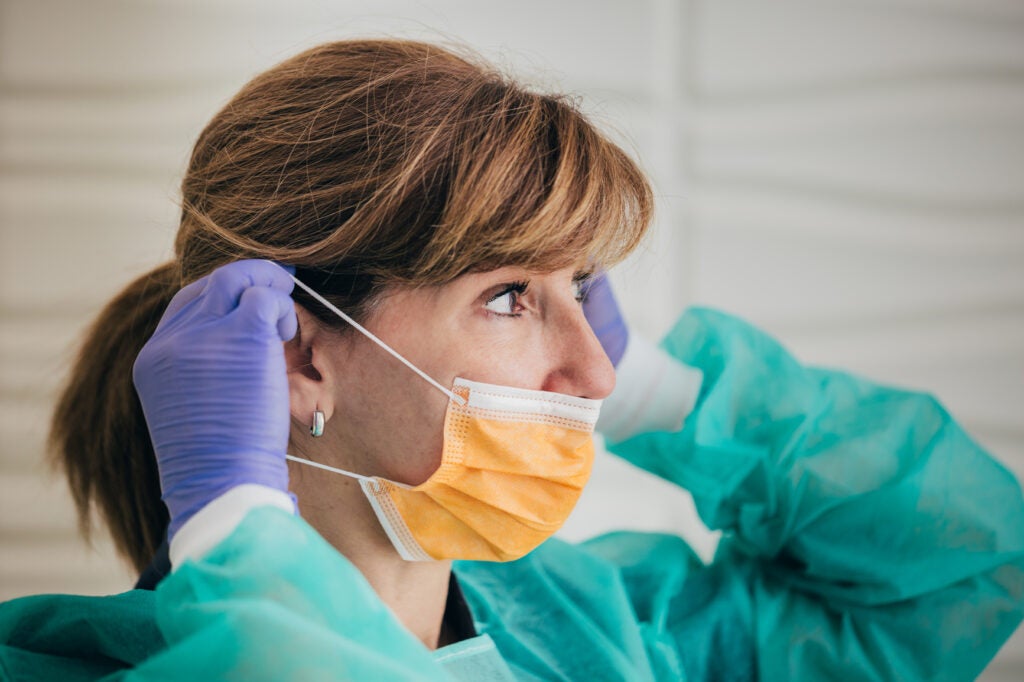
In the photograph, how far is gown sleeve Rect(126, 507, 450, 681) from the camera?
2.44 feet

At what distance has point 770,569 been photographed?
1.40 m

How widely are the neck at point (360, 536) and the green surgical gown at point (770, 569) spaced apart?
3.3 inches

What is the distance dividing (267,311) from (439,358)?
0.19m

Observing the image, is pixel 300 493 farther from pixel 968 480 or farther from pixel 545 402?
pixel 968 480

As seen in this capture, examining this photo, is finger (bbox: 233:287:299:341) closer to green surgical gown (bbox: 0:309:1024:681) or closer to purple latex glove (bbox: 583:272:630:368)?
green surgical gown (bbox: 0:309:1024:681)

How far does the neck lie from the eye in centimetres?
25

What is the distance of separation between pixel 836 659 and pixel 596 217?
0.67 m

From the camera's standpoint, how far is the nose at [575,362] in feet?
3.51

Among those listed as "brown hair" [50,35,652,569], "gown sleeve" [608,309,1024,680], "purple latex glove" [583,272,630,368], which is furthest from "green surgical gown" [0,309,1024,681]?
"brown hair" [50,35,652,569]

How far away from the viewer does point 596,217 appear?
1.06 meters

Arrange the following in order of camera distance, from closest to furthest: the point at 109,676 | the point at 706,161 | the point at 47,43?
the point at 109,676 → the point at 47,43 → the point at 706,161

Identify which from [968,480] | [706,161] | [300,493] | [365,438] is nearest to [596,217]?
[365,438]

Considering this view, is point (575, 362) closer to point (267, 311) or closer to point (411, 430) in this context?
point (411, 430)

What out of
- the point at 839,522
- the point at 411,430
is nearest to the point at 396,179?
the point at 411,430
